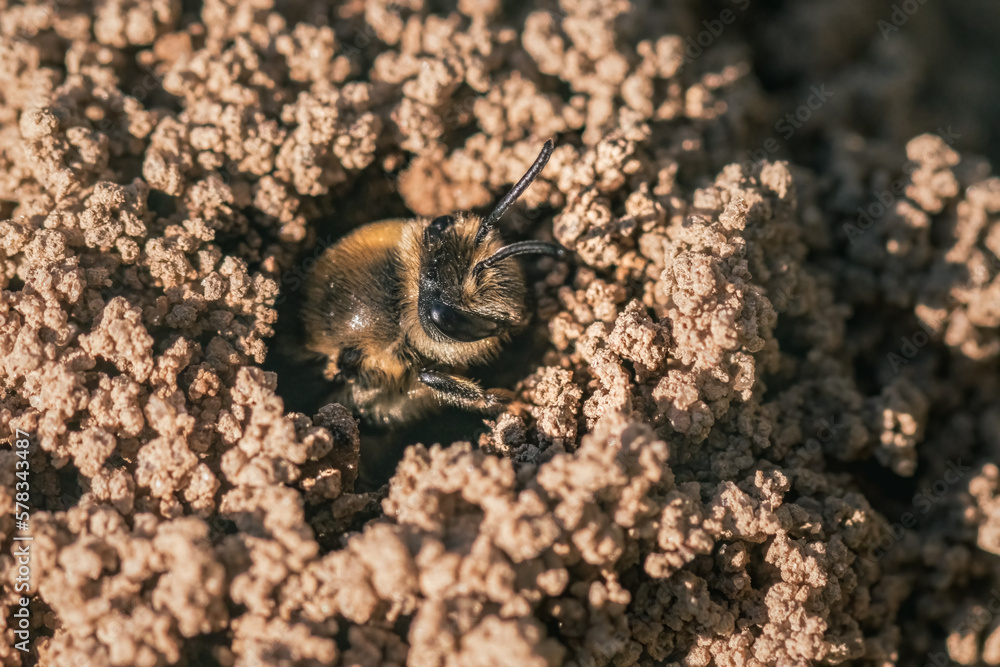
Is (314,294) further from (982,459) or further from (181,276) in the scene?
(982,459)

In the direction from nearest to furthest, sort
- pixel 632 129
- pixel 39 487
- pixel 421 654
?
pixel 421 654 < pixel 39 487 < pixel 632 129

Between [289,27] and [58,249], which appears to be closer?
[58,249]

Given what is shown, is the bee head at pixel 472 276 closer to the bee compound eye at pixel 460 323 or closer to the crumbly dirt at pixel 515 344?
the bee compound eye at pixel 460 323

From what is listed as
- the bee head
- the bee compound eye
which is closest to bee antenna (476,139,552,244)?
the bee head

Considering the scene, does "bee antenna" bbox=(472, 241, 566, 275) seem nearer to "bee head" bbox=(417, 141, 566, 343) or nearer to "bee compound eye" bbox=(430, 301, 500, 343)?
"bee head" bbox=(417, 141, 566, 343)

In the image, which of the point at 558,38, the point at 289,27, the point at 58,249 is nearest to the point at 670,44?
the point at 558,38

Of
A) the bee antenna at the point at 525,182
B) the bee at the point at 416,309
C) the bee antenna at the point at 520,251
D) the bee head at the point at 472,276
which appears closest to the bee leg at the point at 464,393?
the bee at the point at 416,309

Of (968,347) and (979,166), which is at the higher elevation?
(979,166)
